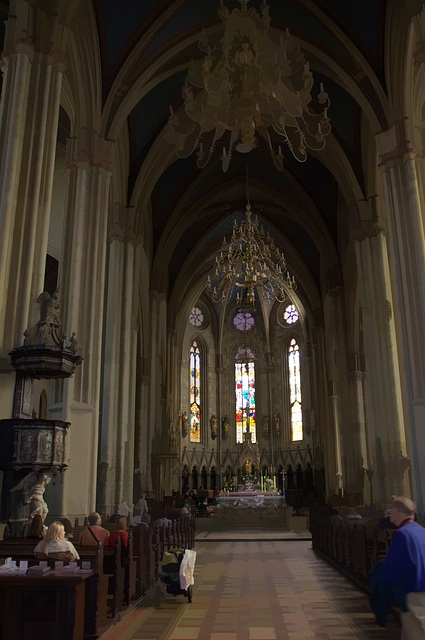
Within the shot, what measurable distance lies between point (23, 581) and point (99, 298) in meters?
8.17

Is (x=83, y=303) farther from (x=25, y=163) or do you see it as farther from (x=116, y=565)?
(x=116, y=565)

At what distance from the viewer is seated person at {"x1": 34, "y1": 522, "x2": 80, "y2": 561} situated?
463cm

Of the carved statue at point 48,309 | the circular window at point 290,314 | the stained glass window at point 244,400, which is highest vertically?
the circular window at point 290,314

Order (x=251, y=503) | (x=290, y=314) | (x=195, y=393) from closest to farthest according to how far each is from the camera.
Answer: (x=251, y=503) → (x=195, y=393) → (x=290, y=314)

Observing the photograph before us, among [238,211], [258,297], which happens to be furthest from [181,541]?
[258,297]

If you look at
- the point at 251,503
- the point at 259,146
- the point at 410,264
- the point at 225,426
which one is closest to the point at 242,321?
the point at 225,426

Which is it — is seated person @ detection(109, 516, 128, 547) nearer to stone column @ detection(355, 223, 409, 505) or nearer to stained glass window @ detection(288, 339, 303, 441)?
stone column @ detection(355, 223, 409, 505)

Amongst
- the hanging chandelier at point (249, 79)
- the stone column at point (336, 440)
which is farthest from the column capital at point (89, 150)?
the stone column at point (336, 440)

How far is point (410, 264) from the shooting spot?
11.4 m

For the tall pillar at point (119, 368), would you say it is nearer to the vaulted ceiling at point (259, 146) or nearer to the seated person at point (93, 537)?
the vaulted ceiling at point (259, 146)

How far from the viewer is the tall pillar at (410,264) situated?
10.6 m

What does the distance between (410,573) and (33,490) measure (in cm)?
587

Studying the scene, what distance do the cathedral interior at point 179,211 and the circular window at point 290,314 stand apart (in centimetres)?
533

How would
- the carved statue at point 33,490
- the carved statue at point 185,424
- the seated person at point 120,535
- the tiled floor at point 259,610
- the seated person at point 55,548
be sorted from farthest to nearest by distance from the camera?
the carved statue at point 185,424
the carved statue at point 33,490
the seated person at point 120,535
the tiled floor at point 259,610
the seated person at point 55,548
